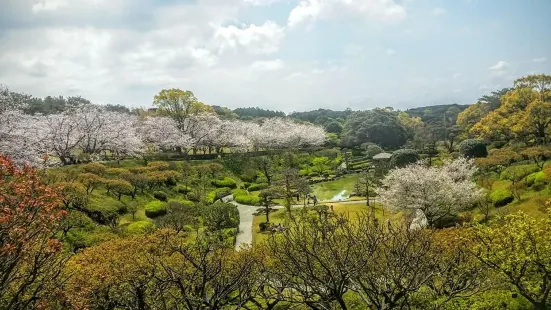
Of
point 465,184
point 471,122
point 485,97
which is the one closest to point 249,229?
point 465,184

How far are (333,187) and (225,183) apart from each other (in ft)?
52.0

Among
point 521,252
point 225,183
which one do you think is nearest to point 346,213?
point 225,183

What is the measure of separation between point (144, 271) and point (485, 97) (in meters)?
92.4

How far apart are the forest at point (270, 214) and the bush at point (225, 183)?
0.22m

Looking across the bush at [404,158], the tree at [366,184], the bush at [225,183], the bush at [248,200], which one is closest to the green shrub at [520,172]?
the tree at [366,184]

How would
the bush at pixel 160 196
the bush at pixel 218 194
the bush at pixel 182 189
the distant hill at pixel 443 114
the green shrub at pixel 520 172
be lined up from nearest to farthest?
the green shrub at pixel 520 172
the bush at pixel 160 196
the bush at pixel 218 194
the bush at pixel 182 189
the distant hill at pixel 443 114

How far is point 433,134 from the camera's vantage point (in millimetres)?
75562

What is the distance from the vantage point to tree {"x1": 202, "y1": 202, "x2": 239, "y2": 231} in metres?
33.3

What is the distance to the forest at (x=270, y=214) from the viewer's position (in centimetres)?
1337

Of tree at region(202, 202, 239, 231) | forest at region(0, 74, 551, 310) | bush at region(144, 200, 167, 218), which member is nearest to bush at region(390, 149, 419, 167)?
forest at region(0, 74, 551, 310)

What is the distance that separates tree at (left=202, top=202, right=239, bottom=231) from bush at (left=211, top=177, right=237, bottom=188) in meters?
17.4

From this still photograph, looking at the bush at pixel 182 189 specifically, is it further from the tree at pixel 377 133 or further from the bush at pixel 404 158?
the tree at pixel 377 133

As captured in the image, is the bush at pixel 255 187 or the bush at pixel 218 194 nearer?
the bush at pixel 218 194

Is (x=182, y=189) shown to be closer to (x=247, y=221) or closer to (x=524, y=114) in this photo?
(x=247, y=221)
